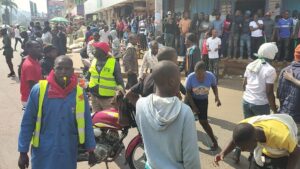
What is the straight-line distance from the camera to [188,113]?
236cm

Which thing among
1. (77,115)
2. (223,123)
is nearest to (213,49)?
(223,123)

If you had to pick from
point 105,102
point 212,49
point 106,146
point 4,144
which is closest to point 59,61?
point 106,146

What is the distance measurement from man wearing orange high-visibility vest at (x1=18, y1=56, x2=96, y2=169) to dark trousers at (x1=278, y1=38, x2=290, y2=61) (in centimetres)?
1032

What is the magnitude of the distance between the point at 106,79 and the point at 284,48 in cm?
878

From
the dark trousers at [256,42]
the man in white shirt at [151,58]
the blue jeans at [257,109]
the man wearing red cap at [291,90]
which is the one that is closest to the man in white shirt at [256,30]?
the dark trousers at [256,42]

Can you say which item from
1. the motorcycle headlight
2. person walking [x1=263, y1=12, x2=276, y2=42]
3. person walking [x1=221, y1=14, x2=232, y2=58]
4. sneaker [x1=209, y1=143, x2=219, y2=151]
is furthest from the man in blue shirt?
the motorcycle headlight

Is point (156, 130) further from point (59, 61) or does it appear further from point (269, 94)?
point (269, 94)

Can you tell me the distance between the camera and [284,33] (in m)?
12.3

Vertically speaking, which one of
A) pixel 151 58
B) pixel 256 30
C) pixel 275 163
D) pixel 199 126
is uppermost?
pixel 256 30

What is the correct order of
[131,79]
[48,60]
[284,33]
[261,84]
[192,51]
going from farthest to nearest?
[284,33] < [131,79] < [192,51] < [48,60] < [261,84]

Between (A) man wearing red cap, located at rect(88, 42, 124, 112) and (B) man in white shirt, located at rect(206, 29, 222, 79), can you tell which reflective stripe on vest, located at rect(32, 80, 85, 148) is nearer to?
(A) man wearing red cap, located at rect(88, 42, 124, 112)

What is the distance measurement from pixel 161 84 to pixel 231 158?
3.55m

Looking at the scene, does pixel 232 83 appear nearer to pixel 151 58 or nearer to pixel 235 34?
pixel 235 34

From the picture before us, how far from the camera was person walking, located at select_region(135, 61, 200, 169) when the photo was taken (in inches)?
92.6
